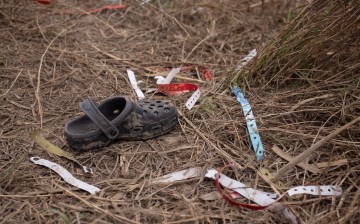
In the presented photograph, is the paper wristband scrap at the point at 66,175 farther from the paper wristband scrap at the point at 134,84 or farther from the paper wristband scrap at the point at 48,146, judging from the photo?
the paper wristband scrap at the point at 134,84

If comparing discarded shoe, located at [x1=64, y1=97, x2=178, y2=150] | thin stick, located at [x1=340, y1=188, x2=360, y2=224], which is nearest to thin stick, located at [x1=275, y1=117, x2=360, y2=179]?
thin stick, located at [x1=340, y1=188, x2=360, y2=224]

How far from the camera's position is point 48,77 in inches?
83.8

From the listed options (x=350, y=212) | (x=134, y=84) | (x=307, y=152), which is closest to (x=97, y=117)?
(x=134, y=84)

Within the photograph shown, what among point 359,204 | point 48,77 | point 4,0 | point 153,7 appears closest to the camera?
point 359,204

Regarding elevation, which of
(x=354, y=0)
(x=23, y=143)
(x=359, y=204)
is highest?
(x=354, y=0)

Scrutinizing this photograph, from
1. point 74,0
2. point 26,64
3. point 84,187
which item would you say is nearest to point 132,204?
point 84,187

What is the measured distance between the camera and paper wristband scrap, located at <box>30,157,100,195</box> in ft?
4.71

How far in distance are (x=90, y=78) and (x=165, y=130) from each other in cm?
67

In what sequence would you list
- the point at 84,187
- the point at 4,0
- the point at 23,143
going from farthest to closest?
1. the point at 4,0
2. the point at 23,143
3. the point at 84,187

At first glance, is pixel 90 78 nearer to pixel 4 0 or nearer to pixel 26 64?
pixel 26 64

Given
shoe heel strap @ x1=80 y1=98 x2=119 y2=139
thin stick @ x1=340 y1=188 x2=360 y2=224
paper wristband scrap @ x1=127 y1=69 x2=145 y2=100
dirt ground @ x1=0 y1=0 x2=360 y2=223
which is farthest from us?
paper wristband scrap @ x1=127 y1=69 x2=145 y2=100

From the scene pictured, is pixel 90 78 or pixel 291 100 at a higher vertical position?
pixel 291 100

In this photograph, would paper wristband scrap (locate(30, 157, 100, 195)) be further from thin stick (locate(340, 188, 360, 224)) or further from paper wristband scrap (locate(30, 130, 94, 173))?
thin stick (locate(340, 188, 360, 224))

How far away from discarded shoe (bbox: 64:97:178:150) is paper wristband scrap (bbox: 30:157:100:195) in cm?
12
